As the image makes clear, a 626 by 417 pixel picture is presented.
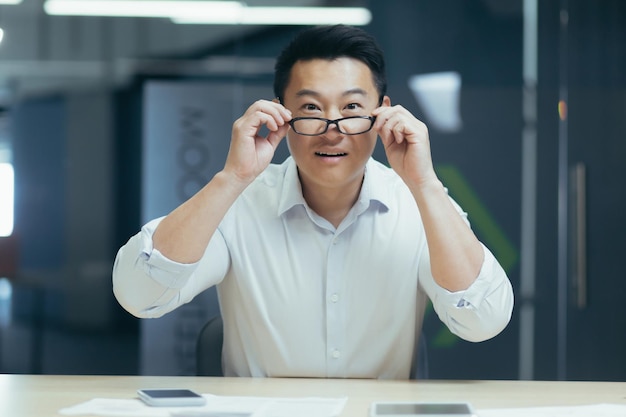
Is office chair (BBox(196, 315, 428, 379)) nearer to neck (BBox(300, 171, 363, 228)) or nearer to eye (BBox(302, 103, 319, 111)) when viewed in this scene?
neck (BBox(300, 171, 363, 228))

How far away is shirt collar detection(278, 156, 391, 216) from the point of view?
2.41m

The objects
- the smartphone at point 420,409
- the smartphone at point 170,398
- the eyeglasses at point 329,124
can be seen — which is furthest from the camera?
the eyeglasses at point 329,124

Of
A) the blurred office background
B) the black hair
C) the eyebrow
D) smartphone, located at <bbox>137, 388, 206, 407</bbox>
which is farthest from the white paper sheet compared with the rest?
the blurred office background

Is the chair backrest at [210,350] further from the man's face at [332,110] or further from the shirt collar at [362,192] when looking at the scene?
the man's face at [332,110]

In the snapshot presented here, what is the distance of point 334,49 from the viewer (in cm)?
238

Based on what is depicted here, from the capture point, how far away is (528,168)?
4.66 meters

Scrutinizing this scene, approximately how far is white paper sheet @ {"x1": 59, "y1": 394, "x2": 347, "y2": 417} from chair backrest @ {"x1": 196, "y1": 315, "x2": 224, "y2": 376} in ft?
2.02

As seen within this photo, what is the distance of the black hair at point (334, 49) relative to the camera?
2.39m

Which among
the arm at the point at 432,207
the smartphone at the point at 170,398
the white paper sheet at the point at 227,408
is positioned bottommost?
the white paper sheet at the point at 227,408

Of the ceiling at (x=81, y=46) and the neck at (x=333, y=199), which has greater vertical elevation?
the ceiling at (x=81, y=46)

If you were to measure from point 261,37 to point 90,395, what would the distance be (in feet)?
10.1

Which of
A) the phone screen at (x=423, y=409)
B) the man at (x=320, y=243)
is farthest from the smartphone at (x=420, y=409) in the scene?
the man at (x=320, y=243)

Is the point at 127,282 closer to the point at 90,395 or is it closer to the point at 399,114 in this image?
the point at 90,395

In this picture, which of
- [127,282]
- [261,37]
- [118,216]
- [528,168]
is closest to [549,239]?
[528,168]
